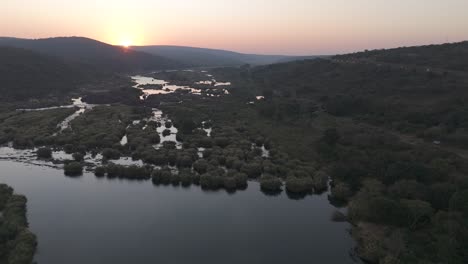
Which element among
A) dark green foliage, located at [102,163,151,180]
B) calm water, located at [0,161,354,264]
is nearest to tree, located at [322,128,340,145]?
calm water, located at [0,161,354,264]

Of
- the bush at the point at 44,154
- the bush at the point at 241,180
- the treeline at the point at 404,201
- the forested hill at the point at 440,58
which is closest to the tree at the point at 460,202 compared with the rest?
the treeline at the point at 404,201

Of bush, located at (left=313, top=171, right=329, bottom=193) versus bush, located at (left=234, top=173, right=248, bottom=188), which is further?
bush, located at (left=234, top=173, right=248, bottom=188)

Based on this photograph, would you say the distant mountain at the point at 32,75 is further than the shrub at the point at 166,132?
Yes

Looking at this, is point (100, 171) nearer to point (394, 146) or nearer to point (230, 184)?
point (230, 184)

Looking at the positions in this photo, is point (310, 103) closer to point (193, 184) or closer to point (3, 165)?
point (193, 184)

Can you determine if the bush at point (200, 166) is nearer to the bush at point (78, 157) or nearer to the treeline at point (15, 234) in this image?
the bush at point (78, 157)

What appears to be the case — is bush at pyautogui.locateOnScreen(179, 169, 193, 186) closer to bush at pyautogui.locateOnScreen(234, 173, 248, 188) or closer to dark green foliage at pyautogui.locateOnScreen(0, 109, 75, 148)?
bush at pyautogui.locateOnScreen(234, 173, 248, 188)

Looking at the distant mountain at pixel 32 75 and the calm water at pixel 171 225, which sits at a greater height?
the distant mountain at pixel 32 75
